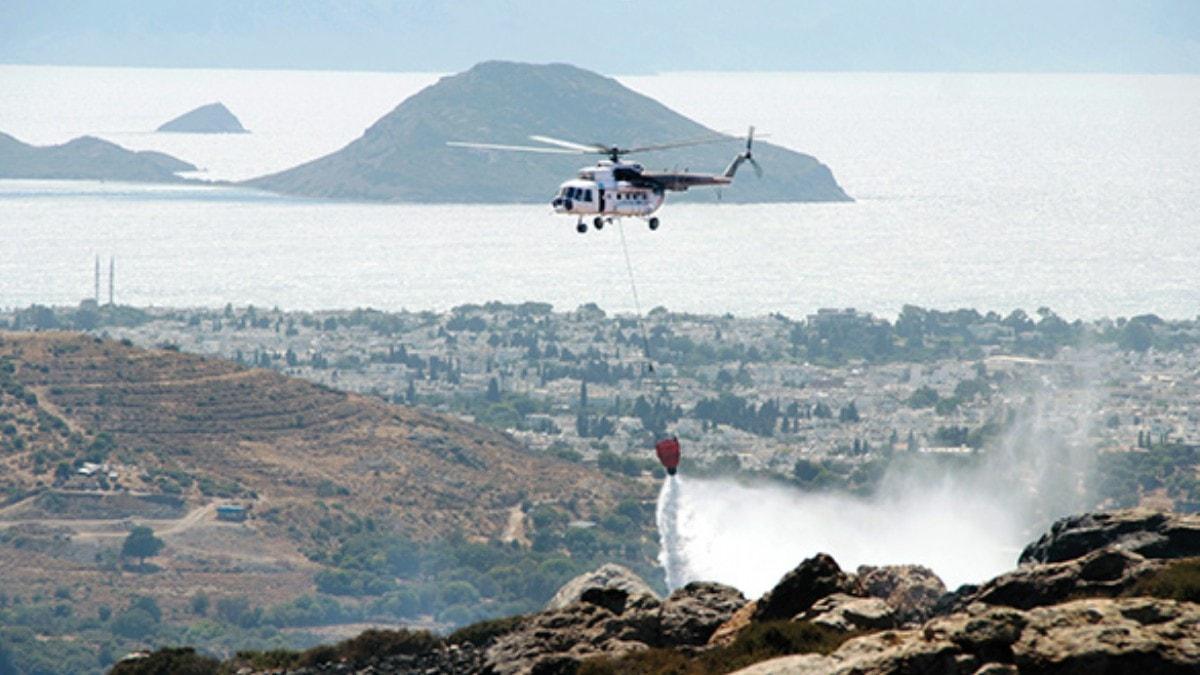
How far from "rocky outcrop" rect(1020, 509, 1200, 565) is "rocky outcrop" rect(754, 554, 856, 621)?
396cm

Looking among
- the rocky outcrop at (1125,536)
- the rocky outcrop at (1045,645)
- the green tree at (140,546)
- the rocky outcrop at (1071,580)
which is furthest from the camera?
the green tree at (140,546)

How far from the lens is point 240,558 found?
13175 cm

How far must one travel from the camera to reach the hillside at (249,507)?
405 ft

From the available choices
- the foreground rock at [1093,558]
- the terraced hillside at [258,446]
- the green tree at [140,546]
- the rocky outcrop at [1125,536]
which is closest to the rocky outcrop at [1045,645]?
the foreground rock at [1093,558]

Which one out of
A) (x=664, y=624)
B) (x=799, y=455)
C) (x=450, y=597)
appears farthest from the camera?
(x=799, y=455)

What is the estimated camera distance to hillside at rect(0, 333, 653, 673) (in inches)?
4862

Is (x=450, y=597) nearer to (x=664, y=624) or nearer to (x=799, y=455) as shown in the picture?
(x=799, y=455)

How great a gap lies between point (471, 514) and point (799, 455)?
4374 centimetres

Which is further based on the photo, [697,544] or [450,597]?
[450,597]

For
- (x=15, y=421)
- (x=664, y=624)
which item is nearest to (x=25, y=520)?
(x=15, y=421)

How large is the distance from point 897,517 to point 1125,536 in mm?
96448

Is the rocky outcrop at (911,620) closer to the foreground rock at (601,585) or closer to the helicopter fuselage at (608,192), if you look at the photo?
the foreground rock at (601,585)

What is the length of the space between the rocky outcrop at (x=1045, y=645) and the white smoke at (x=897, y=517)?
41.8m

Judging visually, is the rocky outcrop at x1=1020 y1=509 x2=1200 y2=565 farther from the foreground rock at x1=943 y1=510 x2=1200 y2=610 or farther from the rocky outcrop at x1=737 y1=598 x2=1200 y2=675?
the rocky outcrop at x1=737 y1=598 x2=1200 y2=675
